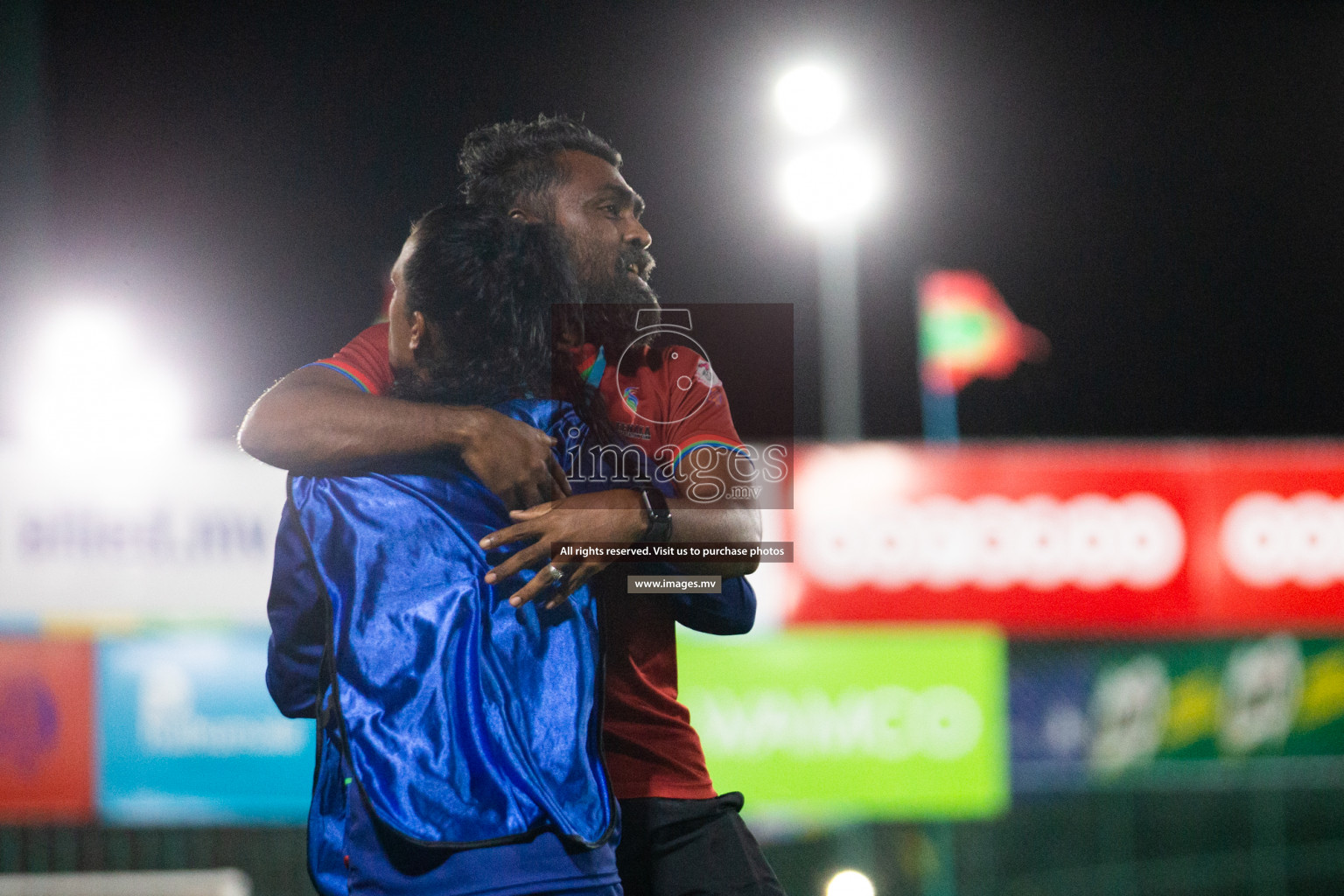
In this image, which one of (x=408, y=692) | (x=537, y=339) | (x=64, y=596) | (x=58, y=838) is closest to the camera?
(x=408, y=692)

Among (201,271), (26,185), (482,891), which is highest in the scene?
(26,185)

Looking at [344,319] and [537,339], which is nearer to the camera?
[537,339]

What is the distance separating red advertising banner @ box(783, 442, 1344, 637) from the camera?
4766mm

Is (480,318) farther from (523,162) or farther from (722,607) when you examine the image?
(722,607)

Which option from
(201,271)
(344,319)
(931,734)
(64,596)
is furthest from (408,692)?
(931,734)

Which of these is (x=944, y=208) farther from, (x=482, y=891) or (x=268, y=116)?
(x=482, y=891)

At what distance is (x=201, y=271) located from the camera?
2.59m

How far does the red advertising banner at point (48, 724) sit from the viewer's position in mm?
4039

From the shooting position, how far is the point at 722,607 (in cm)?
167

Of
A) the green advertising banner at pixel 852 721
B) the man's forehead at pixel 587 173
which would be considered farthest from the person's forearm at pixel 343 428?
the green advertising banner at pixel 852 721

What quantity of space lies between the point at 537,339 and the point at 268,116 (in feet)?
4.33

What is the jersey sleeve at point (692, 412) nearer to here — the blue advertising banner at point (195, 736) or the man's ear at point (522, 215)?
the man's ear at point (522, 215)

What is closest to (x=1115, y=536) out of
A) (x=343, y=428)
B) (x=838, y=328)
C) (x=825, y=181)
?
(x=838, y=328)

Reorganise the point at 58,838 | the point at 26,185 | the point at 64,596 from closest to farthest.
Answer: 1. the point at 26,185
2. the point at 64,596
3. the point at 58,838
